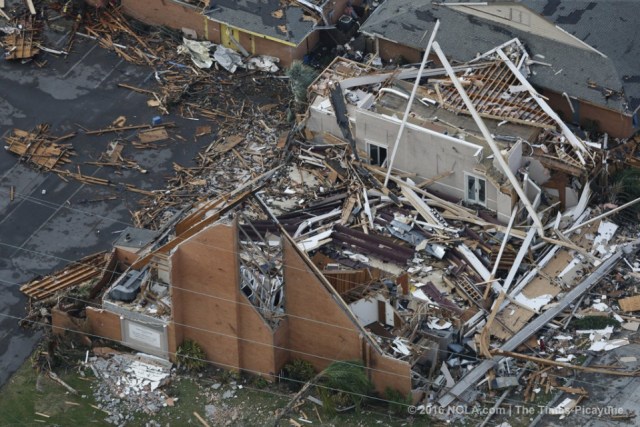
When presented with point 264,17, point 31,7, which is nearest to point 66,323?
point 264,17

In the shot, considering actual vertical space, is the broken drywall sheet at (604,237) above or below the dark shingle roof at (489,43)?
below

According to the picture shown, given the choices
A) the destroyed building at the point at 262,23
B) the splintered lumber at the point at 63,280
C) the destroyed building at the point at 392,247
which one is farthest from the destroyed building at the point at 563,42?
the splintered lumber at the point at 63,280

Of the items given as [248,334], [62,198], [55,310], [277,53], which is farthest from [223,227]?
[277,53]

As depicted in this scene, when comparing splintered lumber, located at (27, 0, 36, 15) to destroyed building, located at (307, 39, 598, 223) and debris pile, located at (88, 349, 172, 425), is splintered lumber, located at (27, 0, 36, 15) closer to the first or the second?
destroyed building, located at (307, 39, 598, 223)

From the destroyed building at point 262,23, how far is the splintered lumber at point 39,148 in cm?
642

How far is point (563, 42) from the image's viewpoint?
4869cm

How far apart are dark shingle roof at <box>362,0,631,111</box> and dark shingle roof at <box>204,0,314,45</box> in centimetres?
241

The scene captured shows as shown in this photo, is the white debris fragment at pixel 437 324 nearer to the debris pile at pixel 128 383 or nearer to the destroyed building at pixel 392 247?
the destroyed building at pixel 392 247

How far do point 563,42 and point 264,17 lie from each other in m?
10.5

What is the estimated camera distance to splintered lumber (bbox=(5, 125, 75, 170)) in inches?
1961

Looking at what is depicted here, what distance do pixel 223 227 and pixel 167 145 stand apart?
459 inches

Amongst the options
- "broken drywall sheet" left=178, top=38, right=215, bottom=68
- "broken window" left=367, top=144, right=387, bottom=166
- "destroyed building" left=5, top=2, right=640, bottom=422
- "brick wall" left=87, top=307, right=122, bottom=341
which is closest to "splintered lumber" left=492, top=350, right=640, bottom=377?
"destroyed building" left=5, top=2, right=640, bottom=422

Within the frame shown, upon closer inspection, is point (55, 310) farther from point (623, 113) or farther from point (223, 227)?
point (623, 113)

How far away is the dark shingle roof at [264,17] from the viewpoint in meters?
51.9
